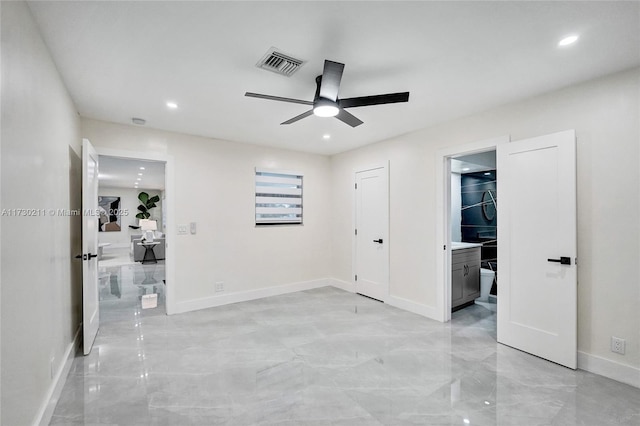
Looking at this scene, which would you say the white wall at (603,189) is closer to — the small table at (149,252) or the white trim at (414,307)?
the white trim at (414,307)

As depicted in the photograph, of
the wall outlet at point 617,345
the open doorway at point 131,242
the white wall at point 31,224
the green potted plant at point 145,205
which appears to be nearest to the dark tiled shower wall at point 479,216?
the wall outlet at point 617,345

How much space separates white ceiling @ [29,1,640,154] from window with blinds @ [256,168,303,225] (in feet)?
6.13

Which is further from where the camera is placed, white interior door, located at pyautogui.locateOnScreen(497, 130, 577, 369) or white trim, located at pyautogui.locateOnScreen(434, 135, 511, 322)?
white trim, located at pyautogui.locateOnScreen(434, 135, 511, 322)

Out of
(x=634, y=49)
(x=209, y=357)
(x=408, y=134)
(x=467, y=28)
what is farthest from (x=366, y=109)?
(x=209, y=357)

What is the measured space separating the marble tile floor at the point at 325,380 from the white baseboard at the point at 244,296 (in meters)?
0.50

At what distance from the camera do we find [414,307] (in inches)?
164

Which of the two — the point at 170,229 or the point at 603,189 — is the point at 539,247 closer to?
the point at 603,189

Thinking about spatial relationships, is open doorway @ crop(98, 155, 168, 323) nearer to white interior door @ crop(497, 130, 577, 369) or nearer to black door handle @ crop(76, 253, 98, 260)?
black door handle @ crop(76, 253, 98, 260)

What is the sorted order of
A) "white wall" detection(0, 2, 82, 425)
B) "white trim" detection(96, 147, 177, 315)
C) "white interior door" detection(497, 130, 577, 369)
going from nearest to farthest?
"white wall" detection(0, 2, 82, 425) < "white interior door" detection(497, 130, 577, 369) < "white trim" detection(96, 147, 177, 315)

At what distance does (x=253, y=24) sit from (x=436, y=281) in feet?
11.4

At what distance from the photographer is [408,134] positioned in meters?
4.30

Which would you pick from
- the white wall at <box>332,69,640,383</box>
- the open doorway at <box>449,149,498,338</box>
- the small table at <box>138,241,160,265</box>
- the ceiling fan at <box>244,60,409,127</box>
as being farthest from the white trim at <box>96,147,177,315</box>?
the small table at <box>138,241,160,265</box>

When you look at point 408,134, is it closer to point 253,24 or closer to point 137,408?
point 253,24

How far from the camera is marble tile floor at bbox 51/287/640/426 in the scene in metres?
2.03
